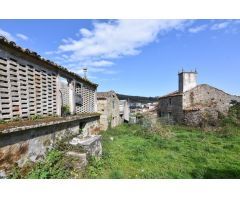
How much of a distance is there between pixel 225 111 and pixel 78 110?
17.6m

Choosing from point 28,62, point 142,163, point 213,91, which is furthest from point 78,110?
point 213,91

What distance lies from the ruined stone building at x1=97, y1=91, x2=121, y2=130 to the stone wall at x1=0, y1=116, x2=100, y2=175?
39.2ft

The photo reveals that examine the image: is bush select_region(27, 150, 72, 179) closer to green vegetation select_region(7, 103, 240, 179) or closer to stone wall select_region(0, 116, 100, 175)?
green vegetation select_region(7, 103, 240, 179)

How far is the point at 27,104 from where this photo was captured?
7.20 meters

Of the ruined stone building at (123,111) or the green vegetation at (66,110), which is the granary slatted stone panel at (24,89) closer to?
the green vegetation at (66,110)

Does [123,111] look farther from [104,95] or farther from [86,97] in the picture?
[86,97]

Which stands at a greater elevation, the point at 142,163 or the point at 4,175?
the point at 4,175

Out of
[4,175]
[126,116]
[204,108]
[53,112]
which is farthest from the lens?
[126,116]

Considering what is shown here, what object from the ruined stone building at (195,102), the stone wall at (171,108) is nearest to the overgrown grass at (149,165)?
the ruined stone building at (195,102)

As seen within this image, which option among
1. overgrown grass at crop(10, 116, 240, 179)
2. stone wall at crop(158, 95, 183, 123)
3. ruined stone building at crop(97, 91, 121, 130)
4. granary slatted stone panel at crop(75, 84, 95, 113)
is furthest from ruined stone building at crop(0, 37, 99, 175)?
stone wall at crop(158, 95, 183, 123)

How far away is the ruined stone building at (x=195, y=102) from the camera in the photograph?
921 inches

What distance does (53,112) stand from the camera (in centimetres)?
920

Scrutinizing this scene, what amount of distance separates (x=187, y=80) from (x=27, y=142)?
23.4 meters

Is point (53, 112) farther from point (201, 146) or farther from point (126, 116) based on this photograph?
point (126, 116)
